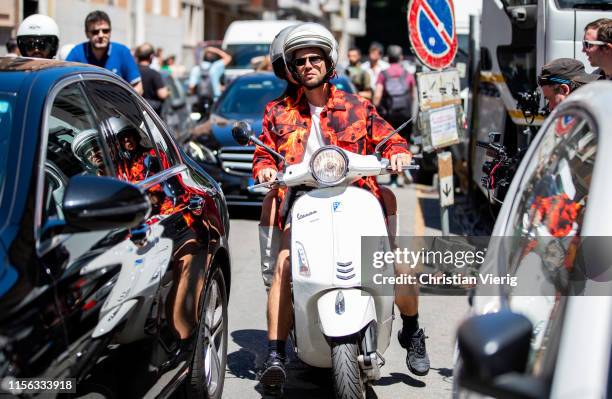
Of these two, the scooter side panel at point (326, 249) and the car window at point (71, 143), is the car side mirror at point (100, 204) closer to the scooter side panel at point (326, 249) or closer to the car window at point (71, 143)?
the car window at point (71, 143)

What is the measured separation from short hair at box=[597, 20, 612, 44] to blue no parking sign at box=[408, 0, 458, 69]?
2.82 meters

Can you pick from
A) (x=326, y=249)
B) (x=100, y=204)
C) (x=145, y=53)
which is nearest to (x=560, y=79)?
(x=326, y=249)

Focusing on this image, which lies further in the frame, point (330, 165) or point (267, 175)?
point (267, 175)

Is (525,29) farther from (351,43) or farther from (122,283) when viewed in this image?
(351,43)

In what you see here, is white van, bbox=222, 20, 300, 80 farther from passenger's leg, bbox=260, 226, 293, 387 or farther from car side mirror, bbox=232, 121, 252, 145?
passenger's leg, bbox=260, 226, 293, 387

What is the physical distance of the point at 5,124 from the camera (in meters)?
3.80

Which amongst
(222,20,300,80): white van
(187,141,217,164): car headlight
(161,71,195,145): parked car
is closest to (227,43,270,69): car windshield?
(222,20,300,80): white van

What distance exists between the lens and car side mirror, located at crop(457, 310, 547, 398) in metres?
2.31

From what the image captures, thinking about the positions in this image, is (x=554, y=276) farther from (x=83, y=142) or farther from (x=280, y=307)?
(x=280, y=307)

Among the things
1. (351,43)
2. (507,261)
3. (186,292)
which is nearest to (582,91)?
(507,261)

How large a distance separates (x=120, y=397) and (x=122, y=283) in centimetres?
38

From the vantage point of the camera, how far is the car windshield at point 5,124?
3.59 metres

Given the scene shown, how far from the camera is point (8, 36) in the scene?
2092 centimetres

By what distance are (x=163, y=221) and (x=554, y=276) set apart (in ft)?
6.04
